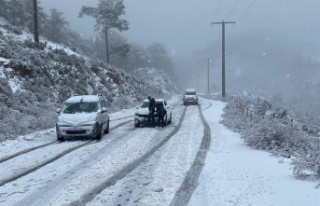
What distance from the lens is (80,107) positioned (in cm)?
1806

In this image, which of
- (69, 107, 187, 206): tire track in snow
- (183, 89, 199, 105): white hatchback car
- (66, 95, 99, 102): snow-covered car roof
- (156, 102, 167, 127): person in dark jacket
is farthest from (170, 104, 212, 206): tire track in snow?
(183, 89, 199, 105): white hatchback car

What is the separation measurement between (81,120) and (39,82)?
13584 mm

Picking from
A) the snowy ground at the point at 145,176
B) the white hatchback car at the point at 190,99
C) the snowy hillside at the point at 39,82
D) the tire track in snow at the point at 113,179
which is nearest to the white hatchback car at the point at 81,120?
the snowy ground at the point at 145,176

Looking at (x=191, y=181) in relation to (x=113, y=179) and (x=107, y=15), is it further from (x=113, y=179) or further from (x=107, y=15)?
(x=107, y=15)

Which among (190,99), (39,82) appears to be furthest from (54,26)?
(39,82)

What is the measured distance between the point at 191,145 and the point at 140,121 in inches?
296

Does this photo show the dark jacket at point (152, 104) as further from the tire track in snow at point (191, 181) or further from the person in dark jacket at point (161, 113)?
the tire track in snow at point (191, 181)

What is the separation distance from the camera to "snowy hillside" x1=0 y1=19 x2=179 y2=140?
2084 cm

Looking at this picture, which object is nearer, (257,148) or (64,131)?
(257,148)

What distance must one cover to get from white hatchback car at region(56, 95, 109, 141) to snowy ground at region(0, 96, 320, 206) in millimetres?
730

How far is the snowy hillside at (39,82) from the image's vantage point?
68.4 ft

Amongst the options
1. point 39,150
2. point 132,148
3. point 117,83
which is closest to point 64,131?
point 39,150

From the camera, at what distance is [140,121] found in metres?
22.0

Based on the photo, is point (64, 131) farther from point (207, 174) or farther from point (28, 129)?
point (207, 174)
